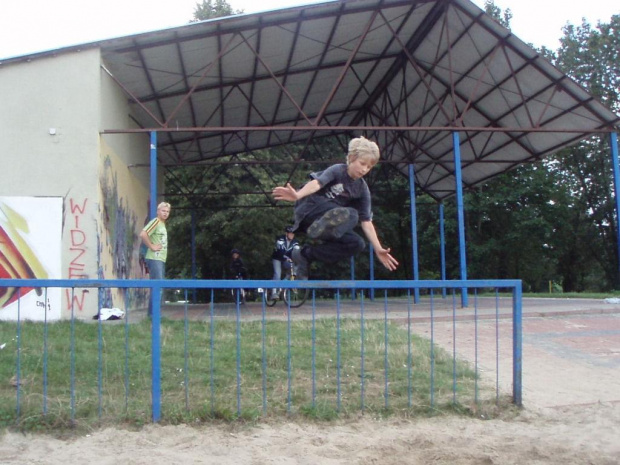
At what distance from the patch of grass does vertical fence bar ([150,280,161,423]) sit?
0.11 m

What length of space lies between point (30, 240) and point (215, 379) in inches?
263

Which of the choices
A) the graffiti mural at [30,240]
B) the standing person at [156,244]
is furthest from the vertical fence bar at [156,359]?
the graffiti mural at [30,240]

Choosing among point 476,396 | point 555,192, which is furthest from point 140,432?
point 555,192

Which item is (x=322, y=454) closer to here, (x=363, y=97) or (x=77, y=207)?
(x=77, y=207)

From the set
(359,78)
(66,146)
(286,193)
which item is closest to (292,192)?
(286,193)

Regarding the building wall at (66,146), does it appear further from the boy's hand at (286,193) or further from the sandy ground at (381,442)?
the boy's hand at (286,193)

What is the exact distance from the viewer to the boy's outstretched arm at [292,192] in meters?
4.48

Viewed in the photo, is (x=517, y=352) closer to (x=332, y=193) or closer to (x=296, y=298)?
(x=332, y=193)

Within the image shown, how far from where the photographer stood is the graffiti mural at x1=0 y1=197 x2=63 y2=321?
430 inches

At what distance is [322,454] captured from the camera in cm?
448

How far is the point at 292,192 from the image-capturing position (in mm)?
4453

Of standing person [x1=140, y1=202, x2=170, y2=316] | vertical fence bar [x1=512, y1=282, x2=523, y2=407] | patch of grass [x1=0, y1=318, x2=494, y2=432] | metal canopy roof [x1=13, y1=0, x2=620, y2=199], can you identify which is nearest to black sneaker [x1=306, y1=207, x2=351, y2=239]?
patch of grass [x1=0, y1=318, x2=494, y2=432]

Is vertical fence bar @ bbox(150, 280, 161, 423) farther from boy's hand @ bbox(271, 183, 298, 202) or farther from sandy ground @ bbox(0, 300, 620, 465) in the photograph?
boy's hand @ bbox(271, 183, 298, 202)

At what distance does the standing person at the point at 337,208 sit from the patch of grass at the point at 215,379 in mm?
761
